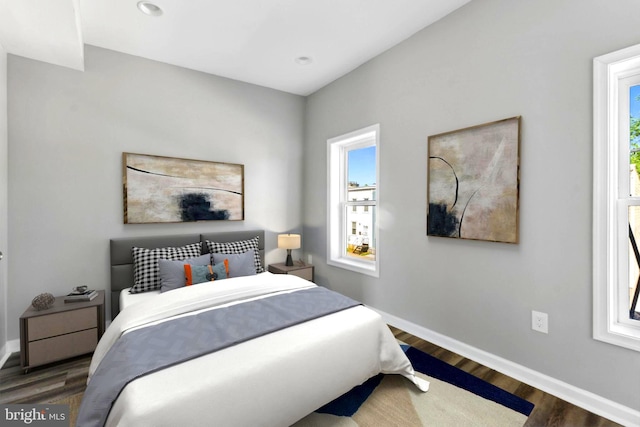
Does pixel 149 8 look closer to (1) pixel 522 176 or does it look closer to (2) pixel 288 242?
(2) pixel 288 242

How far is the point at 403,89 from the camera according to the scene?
112 inches

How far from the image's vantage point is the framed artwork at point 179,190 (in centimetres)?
296

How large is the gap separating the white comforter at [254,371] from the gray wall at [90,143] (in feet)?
4.07

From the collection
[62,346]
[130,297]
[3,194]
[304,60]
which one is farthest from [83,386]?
[304,60]

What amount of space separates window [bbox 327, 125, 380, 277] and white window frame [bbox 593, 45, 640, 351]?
1.83 m

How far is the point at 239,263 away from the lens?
9.54 ft

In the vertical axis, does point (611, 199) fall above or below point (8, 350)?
above

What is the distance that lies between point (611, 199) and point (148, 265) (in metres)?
3.46

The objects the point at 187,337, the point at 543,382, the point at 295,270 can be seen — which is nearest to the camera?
the point at 187,337

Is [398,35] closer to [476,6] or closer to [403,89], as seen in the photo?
[403,89]

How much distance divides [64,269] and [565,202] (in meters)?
3.97

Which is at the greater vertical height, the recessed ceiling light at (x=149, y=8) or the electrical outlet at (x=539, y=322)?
the recessed ceiling light at (x=149, y=8)

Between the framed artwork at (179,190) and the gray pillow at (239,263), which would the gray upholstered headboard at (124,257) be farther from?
the gray pillow at (239,263)

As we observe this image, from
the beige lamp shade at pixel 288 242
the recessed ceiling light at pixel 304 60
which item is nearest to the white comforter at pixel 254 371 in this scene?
the beige lamp shade at pixel 288 242
